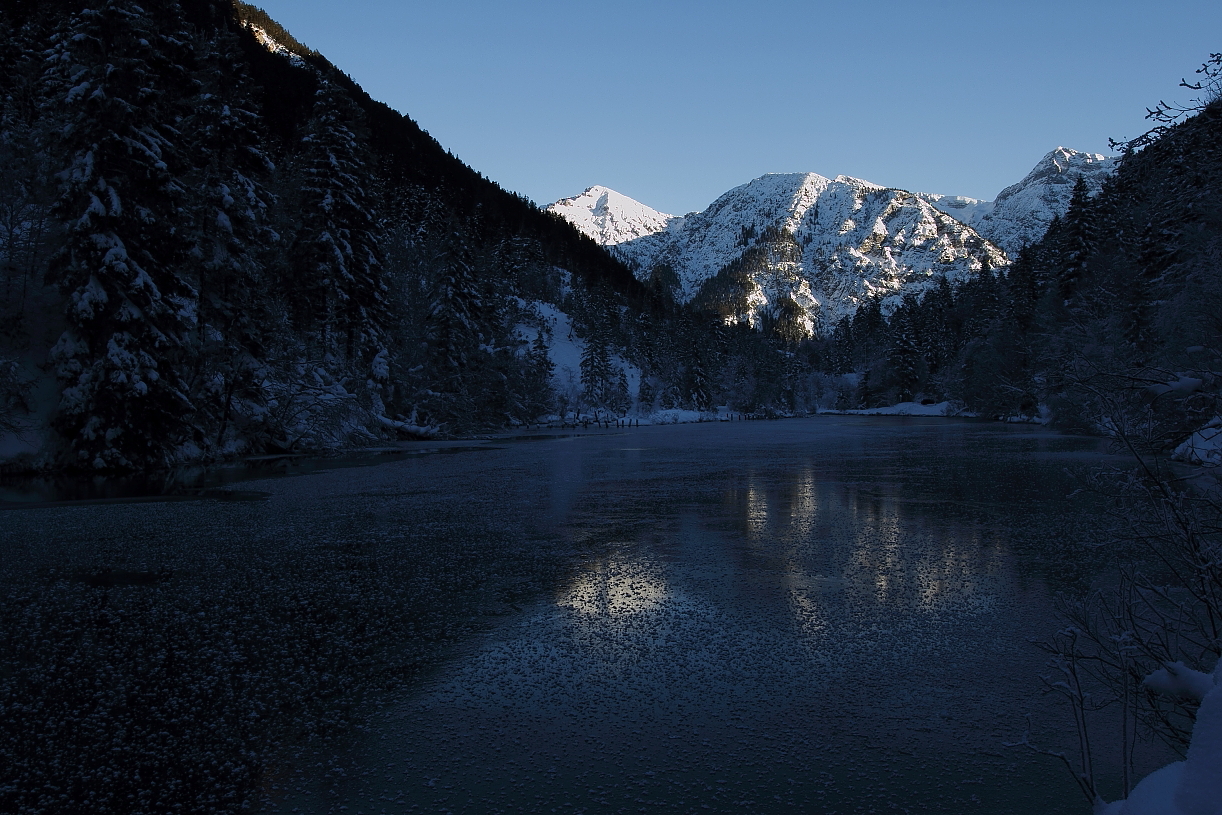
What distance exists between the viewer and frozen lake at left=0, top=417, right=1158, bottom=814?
14.0ft

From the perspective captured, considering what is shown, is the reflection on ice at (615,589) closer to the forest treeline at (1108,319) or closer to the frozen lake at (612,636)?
the frozen lake at (612,636)

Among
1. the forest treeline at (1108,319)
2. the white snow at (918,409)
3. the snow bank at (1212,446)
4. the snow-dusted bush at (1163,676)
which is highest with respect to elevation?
the forest treeline at (1108,319)

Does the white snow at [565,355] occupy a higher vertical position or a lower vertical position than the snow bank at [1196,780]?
higher

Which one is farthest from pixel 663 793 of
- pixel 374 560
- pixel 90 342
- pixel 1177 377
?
pixel 90 342

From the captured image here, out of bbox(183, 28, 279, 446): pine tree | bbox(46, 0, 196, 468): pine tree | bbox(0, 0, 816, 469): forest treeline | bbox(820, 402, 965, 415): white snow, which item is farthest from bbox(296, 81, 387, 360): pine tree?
→ bbox(820, 402, 965, 415): white snow

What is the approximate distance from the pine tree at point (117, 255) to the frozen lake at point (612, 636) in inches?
316

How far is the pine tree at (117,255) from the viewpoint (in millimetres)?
20828

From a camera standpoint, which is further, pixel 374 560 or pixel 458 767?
pixel 374 560

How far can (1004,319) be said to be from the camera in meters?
65.1

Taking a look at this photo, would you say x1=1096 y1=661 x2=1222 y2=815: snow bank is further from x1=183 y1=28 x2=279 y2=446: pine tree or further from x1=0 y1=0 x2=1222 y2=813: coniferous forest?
x1=183 y1=28 x2=279 y2=446: pine tree

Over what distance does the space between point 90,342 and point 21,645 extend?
59.9 ft

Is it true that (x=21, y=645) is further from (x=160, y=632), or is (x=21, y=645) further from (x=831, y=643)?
(x=831, y=643)

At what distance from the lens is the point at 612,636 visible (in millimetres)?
6879

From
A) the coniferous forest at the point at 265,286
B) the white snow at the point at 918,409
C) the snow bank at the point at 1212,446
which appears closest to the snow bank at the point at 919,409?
the white snow at the point at 918,409
